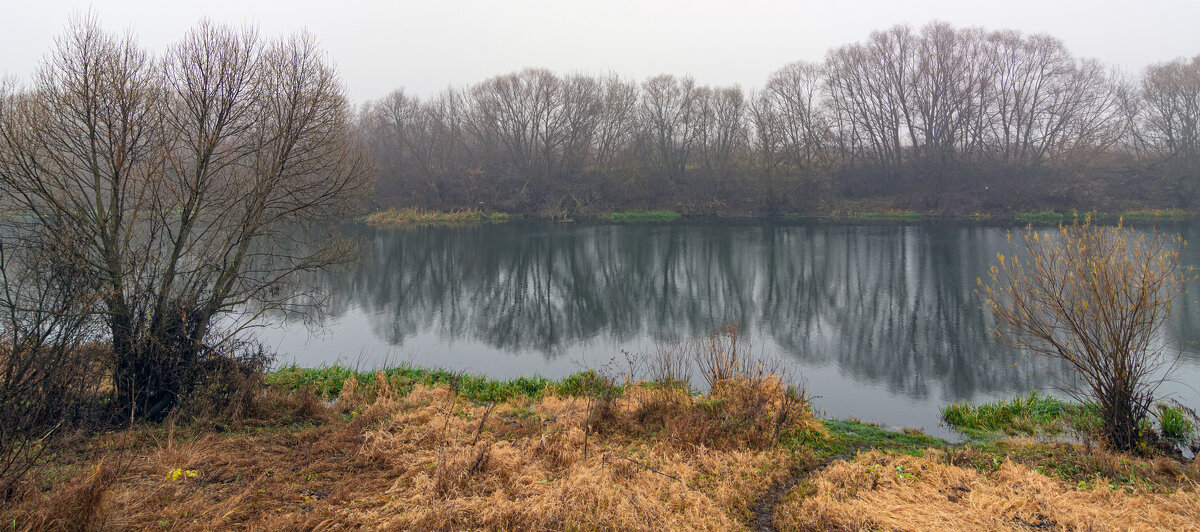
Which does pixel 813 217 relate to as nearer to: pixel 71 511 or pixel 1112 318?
pixel 1112 318

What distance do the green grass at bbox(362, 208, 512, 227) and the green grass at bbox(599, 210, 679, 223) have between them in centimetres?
752

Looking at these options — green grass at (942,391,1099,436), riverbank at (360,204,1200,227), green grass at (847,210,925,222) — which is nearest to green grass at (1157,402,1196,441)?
green grass at (942,391,1099,436)

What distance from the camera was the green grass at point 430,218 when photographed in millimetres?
42688

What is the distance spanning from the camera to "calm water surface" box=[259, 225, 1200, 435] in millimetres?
10164

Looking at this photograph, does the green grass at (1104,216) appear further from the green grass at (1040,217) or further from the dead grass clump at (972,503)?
the dead grass clump at (972,503)

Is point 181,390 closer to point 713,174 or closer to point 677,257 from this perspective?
point 677,257

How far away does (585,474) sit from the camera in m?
4.91

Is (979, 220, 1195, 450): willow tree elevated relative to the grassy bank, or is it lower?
elevated

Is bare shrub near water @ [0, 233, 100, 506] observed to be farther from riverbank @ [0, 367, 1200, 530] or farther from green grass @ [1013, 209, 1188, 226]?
green grass @ [1013, 209, 1188, 226]

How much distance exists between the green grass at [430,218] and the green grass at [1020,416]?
37.4 metres

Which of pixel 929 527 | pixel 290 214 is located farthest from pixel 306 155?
pixel 929 527

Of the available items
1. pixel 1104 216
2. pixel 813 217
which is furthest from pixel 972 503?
pixel 1104 216

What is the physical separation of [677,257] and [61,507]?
2287 cm

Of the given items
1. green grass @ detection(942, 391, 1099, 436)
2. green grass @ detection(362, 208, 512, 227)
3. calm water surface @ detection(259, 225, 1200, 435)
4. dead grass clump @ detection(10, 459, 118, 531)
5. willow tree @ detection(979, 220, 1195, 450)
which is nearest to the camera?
dead grass clump @ detection(10, 459, 118, 531)
